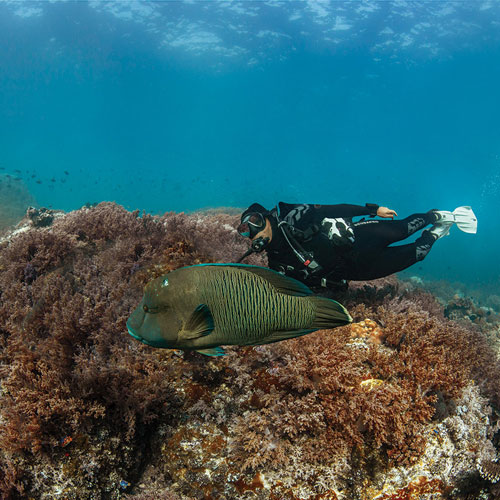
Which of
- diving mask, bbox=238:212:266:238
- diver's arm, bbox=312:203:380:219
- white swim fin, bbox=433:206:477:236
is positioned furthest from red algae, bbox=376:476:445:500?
white swim fin, bbox=433:206:477:236

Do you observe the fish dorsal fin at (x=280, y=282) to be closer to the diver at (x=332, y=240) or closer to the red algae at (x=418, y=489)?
the diver at (x=332, y=240)

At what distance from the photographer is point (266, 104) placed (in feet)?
392

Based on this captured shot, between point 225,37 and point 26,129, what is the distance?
15854 centimetres

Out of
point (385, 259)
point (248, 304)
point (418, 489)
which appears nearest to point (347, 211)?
point (385, 259)

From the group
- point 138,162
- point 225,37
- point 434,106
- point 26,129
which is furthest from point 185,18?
point 26,129

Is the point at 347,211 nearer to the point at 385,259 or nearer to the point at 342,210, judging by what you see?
the point at 342,210

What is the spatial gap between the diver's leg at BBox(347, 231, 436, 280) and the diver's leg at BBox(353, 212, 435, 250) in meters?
0.17

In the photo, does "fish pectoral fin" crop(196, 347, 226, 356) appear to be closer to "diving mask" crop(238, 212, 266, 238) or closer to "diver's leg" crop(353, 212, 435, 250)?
"diving mask" crop(238, 212, 266, 238)

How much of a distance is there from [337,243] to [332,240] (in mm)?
97

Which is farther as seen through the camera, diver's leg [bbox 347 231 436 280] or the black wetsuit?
diver's leg [bbox 347 231 436 280]

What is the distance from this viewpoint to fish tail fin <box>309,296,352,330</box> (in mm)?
1530

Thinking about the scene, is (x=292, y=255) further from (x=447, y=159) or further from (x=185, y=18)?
(x=447, y=159)

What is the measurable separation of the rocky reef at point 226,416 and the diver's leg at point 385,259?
78.8 inches

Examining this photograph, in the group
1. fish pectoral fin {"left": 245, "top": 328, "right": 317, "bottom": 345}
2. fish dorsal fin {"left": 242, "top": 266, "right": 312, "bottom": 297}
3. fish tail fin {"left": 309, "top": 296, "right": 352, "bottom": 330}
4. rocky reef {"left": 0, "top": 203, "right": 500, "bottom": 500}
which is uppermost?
fish dorsal fin {"left": 242, "top": 266, "right": 312, "bottom": 297}
